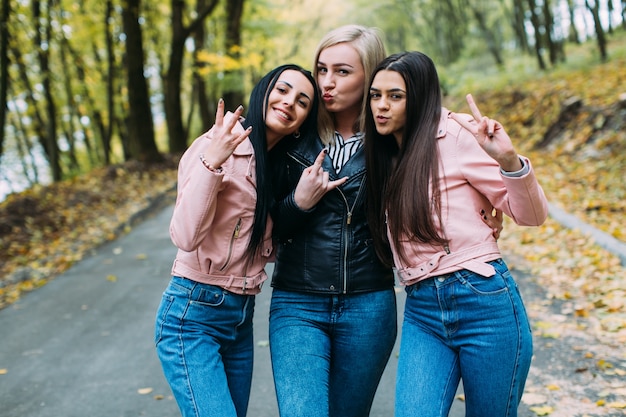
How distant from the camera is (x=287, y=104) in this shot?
9.04 feet

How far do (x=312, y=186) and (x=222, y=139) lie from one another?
1.49ft

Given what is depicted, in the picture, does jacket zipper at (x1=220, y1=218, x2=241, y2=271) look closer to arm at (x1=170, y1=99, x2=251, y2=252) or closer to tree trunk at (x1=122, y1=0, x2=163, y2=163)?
arm at (x1=170, y1=99, x2=251, y2=252)

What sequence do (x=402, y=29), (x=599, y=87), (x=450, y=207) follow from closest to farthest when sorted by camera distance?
(x=450, y=207)
(x=599, y=87)
(x=402, y=29)

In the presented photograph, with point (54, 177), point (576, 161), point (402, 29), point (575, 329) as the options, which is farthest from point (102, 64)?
point (402, 29)

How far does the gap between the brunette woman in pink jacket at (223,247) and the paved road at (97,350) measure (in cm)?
176

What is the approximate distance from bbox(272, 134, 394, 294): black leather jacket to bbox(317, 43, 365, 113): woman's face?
29cm

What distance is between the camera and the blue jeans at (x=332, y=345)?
2.66 m

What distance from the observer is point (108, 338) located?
5895 millimetres

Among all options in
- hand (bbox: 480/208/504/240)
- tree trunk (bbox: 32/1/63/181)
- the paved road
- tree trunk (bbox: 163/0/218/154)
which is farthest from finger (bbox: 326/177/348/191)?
tree trunk (bbox: 163/0/218/154)

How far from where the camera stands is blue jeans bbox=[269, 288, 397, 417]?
2.66 metres

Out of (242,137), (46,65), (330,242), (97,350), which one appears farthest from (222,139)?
(46,65)

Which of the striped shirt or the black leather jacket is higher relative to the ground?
the striped shirt

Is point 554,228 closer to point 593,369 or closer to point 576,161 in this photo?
point 576,161

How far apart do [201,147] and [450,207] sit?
112 cm
